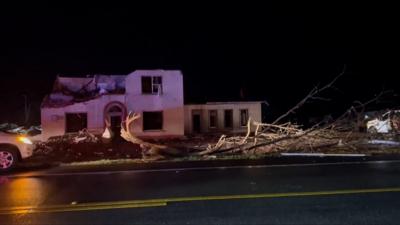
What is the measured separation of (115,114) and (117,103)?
0.82 metres

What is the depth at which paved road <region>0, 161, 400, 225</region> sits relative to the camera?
6.57m

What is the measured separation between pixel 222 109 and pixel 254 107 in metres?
2.85

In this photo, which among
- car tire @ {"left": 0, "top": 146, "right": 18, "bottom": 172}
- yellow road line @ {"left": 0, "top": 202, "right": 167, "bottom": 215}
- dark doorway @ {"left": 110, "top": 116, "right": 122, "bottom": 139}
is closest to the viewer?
yellow road line @ {"left": 0, "top": 202, "right": 167, "bottom": 215}

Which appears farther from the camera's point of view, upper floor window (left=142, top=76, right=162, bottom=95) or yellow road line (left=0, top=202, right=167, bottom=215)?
upper floor window (left=142, top=76, right=162, bottom=95)

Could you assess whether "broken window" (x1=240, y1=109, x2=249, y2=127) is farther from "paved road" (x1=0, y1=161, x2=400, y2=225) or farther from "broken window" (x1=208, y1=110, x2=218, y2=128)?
"paved road" (x1=0, y1=161, x2=400, y2=225)

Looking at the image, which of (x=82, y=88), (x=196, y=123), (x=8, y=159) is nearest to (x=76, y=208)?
(x=8, y=159)

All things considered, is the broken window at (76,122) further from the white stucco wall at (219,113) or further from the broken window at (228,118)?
the broken window at (228,118)

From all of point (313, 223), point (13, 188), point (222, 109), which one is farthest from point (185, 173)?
point (222, 109)

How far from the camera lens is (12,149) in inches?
513

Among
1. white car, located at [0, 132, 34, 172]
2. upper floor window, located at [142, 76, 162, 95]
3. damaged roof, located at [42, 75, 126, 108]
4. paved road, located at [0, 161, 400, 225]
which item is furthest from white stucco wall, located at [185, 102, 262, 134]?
paved road, located at [0, 161, 400, 225]

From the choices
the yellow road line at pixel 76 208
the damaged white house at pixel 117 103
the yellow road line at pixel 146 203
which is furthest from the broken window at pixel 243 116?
the yellow road line at pixel 76 208

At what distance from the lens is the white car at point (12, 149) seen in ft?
42.4

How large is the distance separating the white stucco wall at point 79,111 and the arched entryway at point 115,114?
0.92 feet

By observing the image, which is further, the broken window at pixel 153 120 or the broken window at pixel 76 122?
the broken window at pixel 153 120
